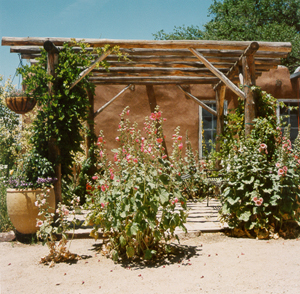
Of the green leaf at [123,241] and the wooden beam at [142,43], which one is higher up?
the wooden beam at [142,43]

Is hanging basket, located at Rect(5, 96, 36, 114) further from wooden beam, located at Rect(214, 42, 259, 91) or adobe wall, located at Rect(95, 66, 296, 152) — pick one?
adobe wall, located at Rect(95, 66, 296, 152)

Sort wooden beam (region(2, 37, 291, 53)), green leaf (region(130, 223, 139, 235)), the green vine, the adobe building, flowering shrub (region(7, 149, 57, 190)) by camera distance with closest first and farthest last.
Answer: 1. green leaf (region(130, 223, 139, 235))
2. flowering shrub (region(7, 149, 57, 190))
3. the green vine
4. wooden beam (region(2, 37, 291, 53))
5. the adobe building

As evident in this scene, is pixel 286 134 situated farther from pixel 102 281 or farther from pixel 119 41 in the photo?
pixel 102 281

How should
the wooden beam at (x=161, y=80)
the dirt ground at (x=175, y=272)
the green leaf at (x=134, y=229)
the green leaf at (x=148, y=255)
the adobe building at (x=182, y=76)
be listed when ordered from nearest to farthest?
1. the dirt ground at (x=175, y=272)
2. the green leaf at (x=134, y=229)
3. the green leaf at (x=148, y=255)
4. the adobe building at (x=182, y=76)
5. the wooden beam at (x=161, y=80)

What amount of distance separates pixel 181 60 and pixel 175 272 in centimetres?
420

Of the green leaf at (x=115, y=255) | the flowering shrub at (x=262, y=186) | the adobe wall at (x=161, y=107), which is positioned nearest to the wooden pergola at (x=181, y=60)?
the flowering shrub at (x=262, y=186)

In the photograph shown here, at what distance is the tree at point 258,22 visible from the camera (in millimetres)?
14750

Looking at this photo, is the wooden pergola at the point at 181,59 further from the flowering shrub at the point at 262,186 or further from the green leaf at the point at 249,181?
the green leaf at the point at 249,181

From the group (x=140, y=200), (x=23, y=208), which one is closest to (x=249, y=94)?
(x=140, y=200)

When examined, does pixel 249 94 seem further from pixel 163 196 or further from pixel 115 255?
pixel 115 255

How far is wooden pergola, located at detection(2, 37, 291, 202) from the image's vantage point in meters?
5.02

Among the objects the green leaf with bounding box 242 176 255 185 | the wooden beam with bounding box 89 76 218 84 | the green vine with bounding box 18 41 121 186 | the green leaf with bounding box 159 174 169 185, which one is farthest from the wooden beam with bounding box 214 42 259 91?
the green leaf with bounding box 159 174 169 185

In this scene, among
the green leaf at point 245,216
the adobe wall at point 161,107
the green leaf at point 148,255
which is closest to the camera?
the green leaf at point 148,255

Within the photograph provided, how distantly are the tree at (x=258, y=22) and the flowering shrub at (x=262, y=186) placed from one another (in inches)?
455
